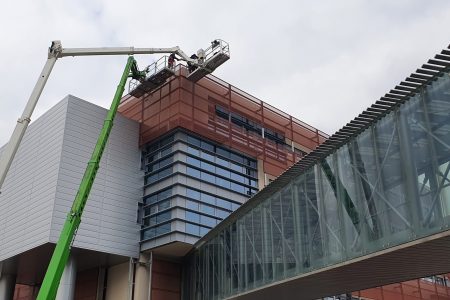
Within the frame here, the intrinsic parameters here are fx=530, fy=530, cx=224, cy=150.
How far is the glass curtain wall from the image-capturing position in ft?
47.3

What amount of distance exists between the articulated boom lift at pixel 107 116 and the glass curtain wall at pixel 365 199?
8189mm

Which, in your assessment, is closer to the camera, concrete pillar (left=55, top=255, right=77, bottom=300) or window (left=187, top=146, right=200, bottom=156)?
concrete pillar (left=55, top=255, right=77, bottom=300)

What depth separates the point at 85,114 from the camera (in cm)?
3616

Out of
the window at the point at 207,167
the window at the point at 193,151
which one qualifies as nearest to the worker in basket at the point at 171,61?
the window at the point at 193,151

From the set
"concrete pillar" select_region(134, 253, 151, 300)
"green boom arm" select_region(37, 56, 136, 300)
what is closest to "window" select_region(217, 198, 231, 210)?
"concrete pillar" select_region(134, 253, 151, 300)

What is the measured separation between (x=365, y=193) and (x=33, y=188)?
998 inches

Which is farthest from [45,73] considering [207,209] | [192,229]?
[207,209]

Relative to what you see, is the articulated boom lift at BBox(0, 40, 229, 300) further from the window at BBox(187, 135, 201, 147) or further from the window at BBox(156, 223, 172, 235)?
the window at BBox(156, 223, 172, 235)

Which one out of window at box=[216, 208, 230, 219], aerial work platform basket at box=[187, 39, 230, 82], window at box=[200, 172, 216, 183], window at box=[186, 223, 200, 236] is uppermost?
aerial work platform basket at box=[187, 39, 230, 82]

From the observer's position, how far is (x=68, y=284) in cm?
3291

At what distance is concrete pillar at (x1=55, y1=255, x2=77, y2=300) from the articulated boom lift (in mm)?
10514

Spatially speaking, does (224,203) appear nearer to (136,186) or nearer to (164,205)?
(164,205)

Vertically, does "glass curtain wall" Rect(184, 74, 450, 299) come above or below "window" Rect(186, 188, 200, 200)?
below

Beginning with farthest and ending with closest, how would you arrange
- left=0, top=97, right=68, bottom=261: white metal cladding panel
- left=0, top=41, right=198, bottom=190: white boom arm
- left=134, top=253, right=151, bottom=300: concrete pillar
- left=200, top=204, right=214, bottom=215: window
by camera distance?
left=200, top=204, right=214, bottom=215: window < left=134, top=253, right=151, bottom=300: concrete pillar < left=0, top=97, right=68, bottom=261: white metal cladding panel < left=0, top=41, right=198, bottom=190: white boom arm
